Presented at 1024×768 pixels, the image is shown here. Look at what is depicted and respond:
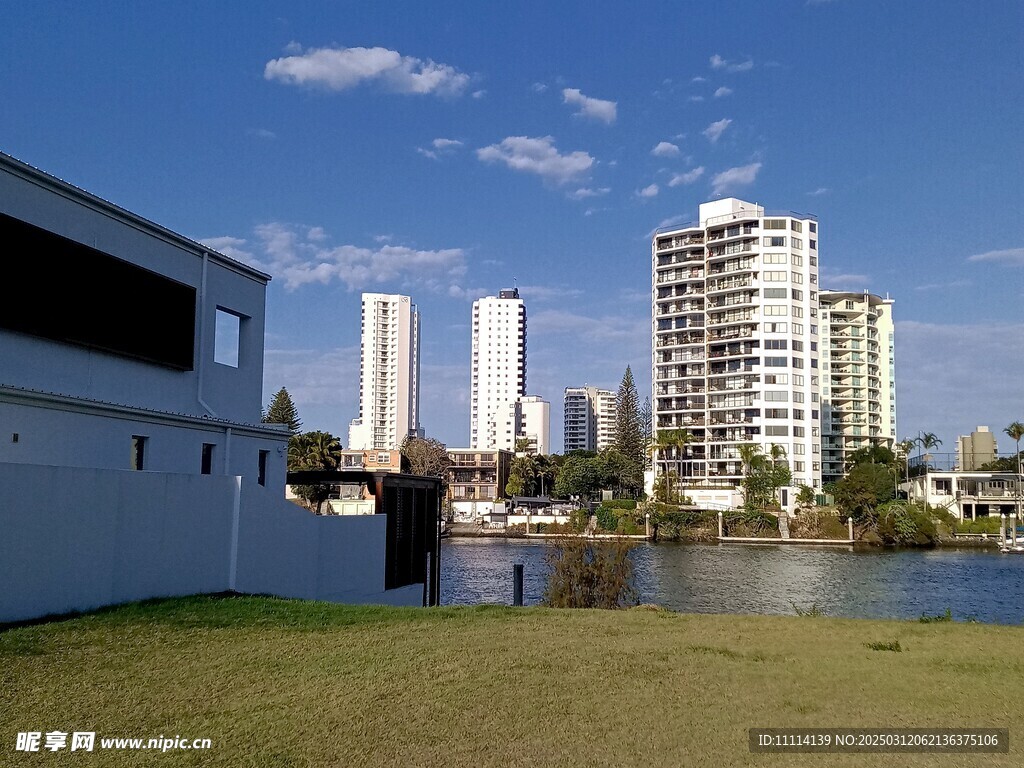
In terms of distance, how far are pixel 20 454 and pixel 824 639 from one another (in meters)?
12.8

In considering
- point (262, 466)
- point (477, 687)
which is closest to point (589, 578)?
point (262, 466)

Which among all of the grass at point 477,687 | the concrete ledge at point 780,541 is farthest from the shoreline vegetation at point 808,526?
the grass at point 477,687

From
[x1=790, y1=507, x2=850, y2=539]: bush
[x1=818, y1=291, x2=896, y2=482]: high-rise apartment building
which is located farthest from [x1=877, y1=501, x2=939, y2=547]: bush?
[x1=818, y1=291, x2=896, y2=482]: high-rise apartment building

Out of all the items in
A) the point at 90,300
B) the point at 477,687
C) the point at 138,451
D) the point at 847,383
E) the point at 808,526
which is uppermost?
the point at 847,383

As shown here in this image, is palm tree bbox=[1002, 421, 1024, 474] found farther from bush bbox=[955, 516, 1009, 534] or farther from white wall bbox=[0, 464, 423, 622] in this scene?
white wall bbox=[0, 464, 423, 622]

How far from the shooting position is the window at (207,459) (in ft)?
62.5

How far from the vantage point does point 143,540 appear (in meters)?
13.7

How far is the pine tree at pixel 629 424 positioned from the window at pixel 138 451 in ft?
355

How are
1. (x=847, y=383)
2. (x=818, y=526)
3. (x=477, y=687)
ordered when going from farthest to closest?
(x=847, y=383)
(x=818, y=526)
(x=477, y=687)

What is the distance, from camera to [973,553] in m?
72.5

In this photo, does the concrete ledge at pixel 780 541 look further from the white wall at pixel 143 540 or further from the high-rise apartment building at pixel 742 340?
the white wall at pixel 143 540

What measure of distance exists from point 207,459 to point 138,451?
88.1 inches

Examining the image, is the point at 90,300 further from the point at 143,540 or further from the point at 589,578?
the point at 589,578

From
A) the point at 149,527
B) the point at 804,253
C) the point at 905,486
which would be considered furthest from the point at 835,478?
the point at 149,527
